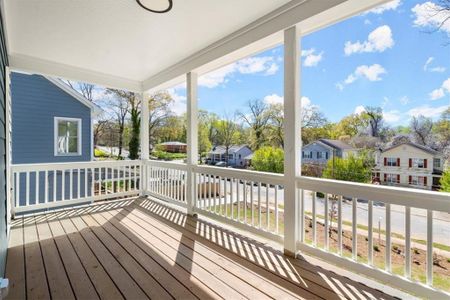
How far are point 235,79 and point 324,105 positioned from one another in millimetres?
1446

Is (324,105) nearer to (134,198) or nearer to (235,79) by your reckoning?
(235,79)

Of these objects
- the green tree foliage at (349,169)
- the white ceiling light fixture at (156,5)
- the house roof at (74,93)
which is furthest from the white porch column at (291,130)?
the house roof at (74,93)

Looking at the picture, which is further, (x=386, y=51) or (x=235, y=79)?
(x=235, y=79)

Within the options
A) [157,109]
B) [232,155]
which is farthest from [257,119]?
[157,109]

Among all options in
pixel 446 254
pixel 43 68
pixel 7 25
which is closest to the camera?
pixel 446 254

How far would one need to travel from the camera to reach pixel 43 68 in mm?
3938

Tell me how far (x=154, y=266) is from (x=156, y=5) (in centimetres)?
265

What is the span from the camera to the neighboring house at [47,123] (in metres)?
5.98

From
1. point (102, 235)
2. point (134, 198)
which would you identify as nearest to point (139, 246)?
point (102, 235)

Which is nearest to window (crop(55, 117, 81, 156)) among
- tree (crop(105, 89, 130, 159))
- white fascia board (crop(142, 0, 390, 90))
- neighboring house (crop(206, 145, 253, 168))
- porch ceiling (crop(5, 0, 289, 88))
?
tree (crop(105, 89, 130, 159))

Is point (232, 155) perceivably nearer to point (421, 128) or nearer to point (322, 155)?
point (322, 155)

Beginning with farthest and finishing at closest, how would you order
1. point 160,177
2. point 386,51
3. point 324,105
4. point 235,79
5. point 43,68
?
1. point 160,177
2. point 43,68
3. point 235,79
4. point 324,105
5. point 386,51

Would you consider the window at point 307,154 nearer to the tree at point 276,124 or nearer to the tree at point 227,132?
the tree at point 276,124

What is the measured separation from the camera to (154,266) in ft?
7.77
